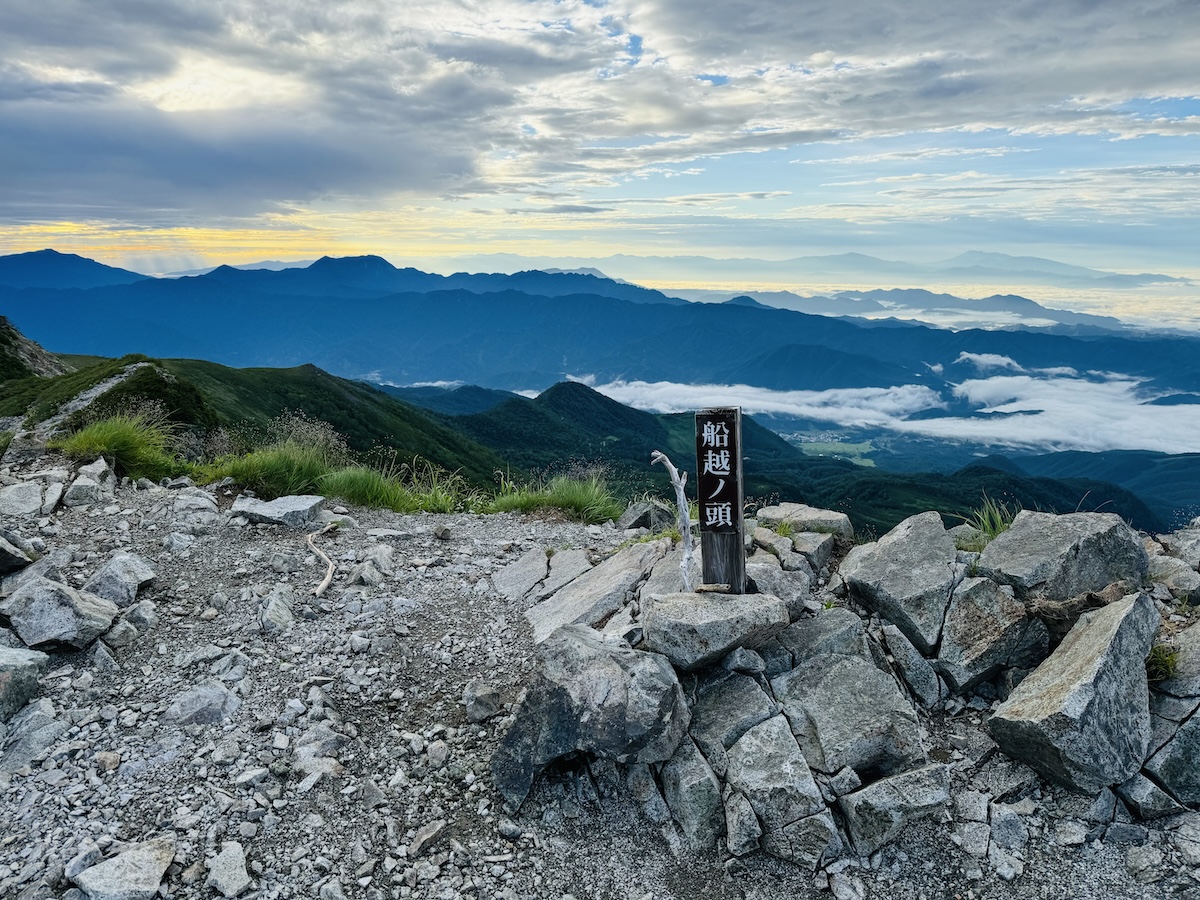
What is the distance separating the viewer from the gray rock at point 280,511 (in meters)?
10.9

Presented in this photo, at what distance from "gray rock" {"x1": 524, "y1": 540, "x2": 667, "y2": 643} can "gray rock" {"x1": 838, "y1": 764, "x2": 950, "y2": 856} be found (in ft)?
10.4

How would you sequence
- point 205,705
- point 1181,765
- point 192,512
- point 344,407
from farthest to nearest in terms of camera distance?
point 344,407
point 192,512
point 205,705
point 1181,765

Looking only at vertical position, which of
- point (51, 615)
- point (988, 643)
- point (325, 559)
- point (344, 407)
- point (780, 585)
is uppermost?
A: point (51, 615)

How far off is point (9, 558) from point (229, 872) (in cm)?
558

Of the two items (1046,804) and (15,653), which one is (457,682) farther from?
(1046,804)

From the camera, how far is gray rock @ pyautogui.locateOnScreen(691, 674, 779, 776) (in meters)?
6.30

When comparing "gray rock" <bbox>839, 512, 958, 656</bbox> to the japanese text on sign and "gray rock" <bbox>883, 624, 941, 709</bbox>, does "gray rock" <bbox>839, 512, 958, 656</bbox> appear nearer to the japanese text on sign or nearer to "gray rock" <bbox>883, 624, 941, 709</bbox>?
"gray rock" <bbox>883, 624, 941, 709</bbox>

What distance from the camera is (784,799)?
5.82m

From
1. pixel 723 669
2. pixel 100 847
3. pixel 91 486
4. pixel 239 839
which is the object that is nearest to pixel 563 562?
pixel 723 669

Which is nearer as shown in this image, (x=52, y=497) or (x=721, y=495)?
(x=721, y=495)

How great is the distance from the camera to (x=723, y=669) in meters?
6.88

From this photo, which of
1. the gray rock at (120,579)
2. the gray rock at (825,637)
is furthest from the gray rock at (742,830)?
the gray rock at (120,579)

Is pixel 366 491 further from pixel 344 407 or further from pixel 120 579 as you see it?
pixel 344 407

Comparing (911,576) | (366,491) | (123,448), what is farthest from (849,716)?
(123,448)
